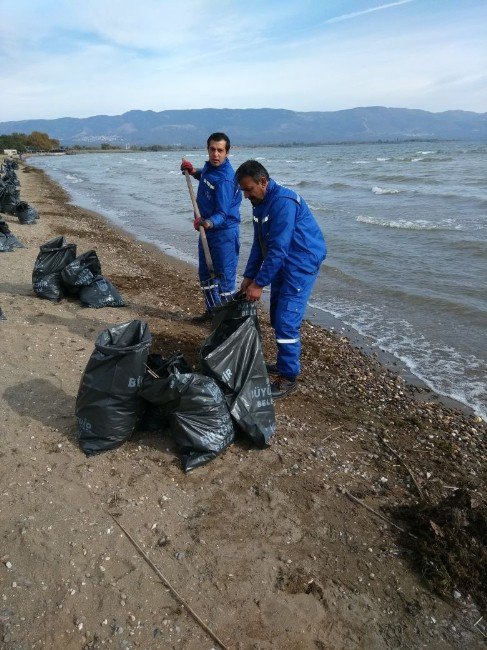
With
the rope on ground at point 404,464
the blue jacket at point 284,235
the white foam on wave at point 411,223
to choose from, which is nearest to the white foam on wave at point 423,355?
the rope on ground at point 404,464

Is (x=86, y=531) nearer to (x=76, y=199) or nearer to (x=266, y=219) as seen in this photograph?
(x=266, y=219)

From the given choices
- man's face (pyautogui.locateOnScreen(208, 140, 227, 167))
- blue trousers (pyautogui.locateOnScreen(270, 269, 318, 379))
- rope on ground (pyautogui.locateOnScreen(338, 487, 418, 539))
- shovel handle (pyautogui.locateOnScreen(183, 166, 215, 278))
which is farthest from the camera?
shovel handle (pyautogui.locateOnScreen(183, 166, 215, 278))

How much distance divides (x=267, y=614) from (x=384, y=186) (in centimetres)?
2294

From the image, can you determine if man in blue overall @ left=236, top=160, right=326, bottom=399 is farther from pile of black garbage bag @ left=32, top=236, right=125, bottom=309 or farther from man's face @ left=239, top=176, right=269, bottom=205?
pile of black garbage bag @ left=32, top=236, right=125, bottom=309

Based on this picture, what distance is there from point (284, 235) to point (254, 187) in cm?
46

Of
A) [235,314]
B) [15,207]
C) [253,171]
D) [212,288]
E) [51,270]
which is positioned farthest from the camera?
[15,207]

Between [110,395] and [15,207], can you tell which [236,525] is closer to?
[110,395]

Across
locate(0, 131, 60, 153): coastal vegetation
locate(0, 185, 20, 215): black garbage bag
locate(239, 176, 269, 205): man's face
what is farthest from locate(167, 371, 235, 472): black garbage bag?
locate(0, 131, 60, 153): coastal vegetation

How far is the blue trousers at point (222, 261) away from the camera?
527cm

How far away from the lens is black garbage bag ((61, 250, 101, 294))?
6.06 m

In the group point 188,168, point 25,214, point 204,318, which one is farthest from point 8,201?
point 204,318

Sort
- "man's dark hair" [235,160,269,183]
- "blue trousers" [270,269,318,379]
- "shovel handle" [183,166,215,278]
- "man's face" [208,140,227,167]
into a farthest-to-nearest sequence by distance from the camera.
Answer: "shovel handle" [183,166,215,278] < "man's face" [208,140,227,167] < "blue trousers" [270,269,318,379] < "man's dark hair" [235,160,269,183]

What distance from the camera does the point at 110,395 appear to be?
312 cm

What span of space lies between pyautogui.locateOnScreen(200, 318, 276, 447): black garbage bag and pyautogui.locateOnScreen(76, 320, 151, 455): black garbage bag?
51 cm
